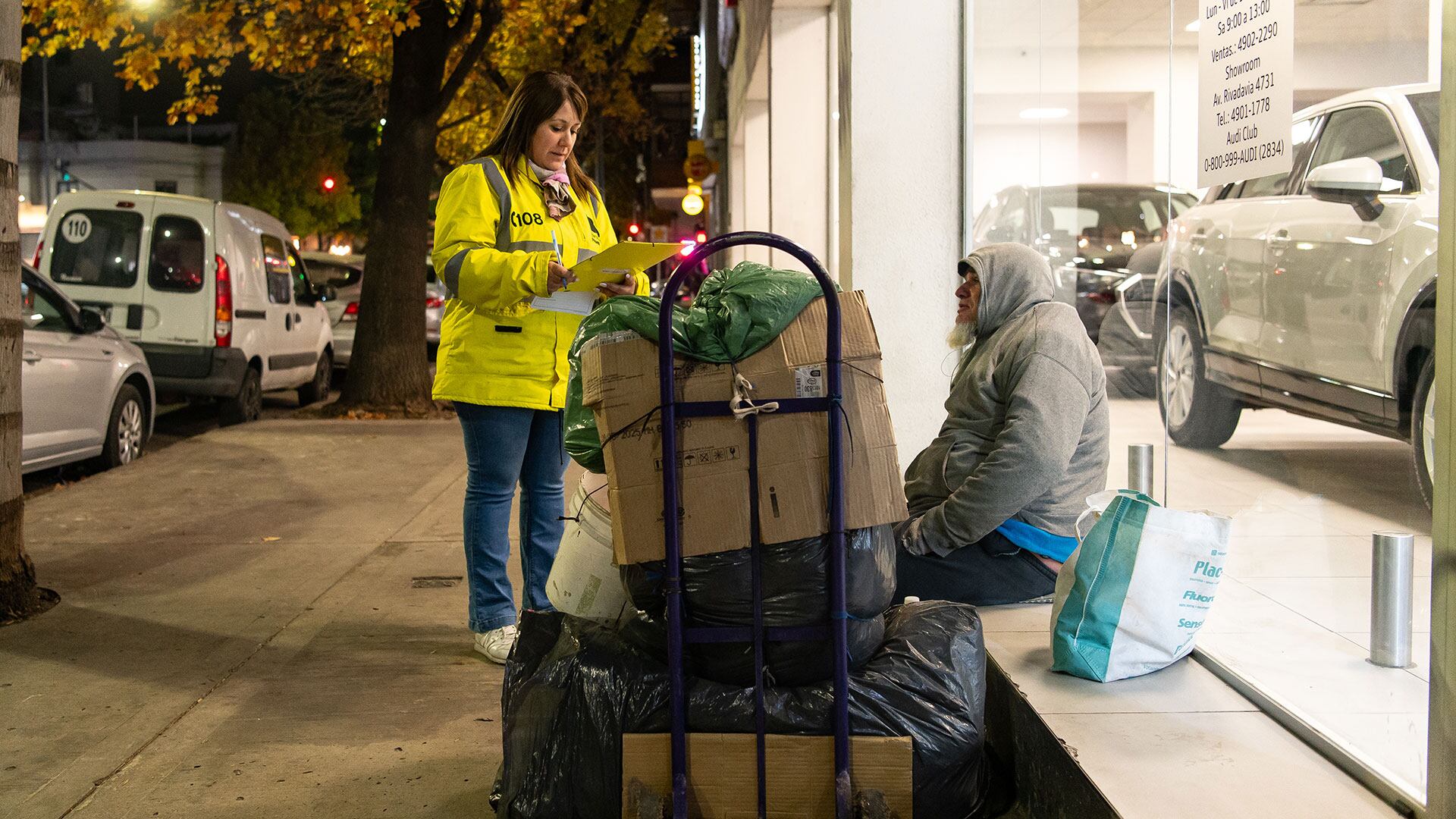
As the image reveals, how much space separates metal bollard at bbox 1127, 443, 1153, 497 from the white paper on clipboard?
6.52ft

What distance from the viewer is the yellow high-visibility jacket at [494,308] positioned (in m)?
4.42

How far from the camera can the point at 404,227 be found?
44.8ft

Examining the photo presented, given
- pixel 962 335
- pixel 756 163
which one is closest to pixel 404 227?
pixel 756 163

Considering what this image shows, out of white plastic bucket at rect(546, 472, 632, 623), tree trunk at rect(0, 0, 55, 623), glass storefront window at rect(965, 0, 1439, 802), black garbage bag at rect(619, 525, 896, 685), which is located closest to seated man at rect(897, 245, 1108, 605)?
glass storefront window at rect(965, 0, 1439, 802)

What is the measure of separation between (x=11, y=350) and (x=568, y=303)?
105 inches

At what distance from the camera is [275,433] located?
11.2 metres

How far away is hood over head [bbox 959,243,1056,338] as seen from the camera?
4121 mm

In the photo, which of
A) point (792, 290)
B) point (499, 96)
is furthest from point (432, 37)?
point (792, 290)

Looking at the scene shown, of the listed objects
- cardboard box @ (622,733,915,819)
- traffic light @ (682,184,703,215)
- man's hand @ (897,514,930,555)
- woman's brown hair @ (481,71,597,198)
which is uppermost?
traffic light @ (682,184,703,215)

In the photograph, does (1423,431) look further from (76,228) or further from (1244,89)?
(76,228)

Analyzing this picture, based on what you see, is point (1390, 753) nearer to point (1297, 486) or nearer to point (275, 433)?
point (1297, 486)

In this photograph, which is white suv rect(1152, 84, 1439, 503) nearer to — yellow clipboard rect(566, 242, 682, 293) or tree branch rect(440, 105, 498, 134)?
yellow clipboard rect(566, 242, 682, 293)

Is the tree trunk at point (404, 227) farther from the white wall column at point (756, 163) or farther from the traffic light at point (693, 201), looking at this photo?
the traffic light at point (693, 201)

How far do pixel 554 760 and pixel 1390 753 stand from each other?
1.89 meters
